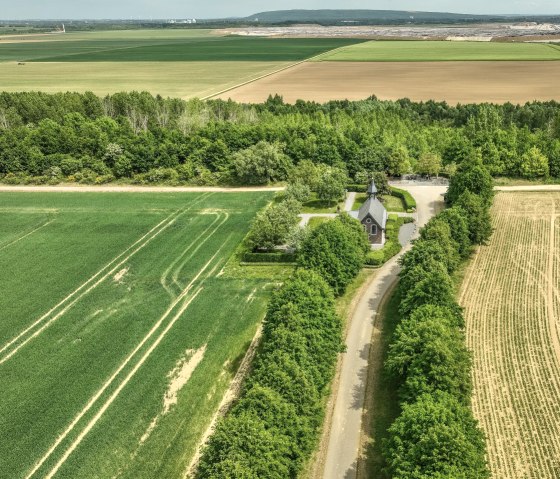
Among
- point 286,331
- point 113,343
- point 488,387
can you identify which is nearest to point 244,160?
point 113,343

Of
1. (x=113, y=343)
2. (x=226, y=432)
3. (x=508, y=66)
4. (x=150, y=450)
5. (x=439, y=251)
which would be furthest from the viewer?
(x=508, y=66)

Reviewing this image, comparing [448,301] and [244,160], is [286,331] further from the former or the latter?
[244,160]

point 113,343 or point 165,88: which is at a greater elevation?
point 165,88

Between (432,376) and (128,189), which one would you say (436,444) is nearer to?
(432,376)

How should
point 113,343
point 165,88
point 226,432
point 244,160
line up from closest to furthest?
point 226,432 → point 113,343 → point 244,160 → point 165,88

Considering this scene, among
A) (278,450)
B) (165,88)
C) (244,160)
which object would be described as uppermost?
(165,88)

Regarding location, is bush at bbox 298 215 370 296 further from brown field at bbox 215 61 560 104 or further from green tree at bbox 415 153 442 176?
brown field at bbox 215 61 560 104
